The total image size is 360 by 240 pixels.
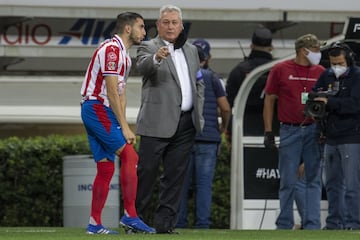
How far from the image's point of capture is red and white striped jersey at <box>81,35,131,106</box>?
1162 centimetres

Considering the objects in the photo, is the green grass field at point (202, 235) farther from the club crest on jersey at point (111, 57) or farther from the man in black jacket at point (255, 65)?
the man in black jacket at point (255, 65)

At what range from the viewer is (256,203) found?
1505 centimetres

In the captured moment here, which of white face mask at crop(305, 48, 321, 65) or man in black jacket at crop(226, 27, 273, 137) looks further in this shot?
man in black jacket at crop(226, 27, 273, 137)

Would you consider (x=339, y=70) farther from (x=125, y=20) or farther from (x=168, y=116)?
(x=125, y=20)

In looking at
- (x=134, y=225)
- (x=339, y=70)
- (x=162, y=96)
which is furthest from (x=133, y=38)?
(x=339, y=70)

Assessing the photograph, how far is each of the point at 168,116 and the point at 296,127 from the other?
246 centimetres

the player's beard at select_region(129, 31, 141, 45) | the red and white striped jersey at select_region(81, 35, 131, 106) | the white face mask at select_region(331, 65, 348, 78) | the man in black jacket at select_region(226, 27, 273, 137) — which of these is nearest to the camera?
the red and white striped jersey at select_region(81, 35, 131, 106)

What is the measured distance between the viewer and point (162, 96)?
39.4ft

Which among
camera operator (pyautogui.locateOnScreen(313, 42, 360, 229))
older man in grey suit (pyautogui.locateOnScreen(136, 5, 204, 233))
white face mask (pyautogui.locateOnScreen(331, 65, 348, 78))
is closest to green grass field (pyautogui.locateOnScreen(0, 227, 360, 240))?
older man in grey suit (pyautogui.locateOnScreen(136, 5, 204, 233))

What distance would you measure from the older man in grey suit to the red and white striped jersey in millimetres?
271

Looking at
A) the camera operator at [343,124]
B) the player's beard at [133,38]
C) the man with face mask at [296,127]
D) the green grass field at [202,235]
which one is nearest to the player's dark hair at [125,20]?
the player's beard at [133,38]

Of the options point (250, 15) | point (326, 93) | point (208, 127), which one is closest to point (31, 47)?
point (250, 15)

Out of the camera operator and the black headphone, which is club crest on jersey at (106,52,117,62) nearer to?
the camera operator

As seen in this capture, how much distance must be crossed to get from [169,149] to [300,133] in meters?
2.33
